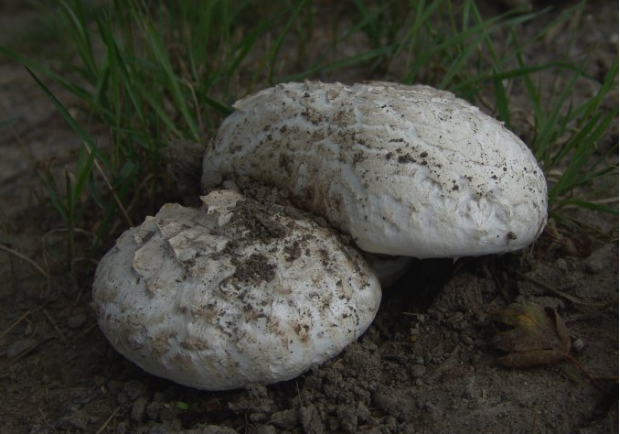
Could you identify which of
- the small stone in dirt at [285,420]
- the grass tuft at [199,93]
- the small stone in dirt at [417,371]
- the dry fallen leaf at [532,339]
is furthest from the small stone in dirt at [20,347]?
the dry fallen leaf at [532,339]

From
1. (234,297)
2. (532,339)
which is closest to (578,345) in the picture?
(532,339)

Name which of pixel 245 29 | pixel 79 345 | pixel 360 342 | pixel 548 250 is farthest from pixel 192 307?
pixel 245 29

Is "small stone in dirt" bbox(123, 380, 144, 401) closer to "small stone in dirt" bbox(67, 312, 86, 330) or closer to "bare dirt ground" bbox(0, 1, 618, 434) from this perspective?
"bare dirt ground" bbox(0, 1, 618, 434)

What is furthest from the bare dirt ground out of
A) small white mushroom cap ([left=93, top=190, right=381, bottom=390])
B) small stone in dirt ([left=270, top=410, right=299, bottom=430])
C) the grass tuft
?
the grass tuft

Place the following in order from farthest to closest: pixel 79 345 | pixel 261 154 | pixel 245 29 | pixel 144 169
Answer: pixel 245 29 → pixel 144 169 → pixel 79 345 → pixel 261 154

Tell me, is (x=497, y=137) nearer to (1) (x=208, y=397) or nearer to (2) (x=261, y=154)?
(2) (x=261, y=154)

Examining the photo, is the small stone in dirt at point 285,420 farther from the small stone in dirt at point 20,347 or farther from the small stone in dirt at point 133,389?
the small stone in dirt at point 20,347

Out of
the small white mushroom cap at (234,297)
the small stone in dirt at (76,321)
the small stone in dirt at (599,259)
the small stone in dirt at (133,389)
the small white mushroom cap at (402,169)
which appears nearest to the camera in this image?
the small white mushroom cap at (234,297)
